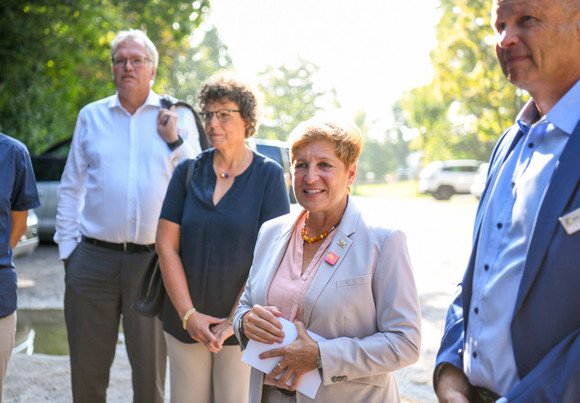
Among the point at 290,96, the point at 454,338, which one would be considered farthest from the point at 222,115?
the point at 290,96

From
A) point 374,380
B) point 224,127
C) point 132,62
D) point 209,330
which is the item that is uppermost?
point 132,62

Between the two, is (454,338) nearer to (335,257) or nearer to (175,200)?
(335,257)

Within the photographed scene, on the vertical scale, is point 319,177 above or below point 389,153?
above

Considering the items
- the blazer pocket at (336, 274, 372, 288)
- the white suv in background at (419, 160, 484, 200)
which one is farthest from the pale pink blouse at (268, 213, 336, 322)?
the white suv in background at (419, 160, 484, 200)

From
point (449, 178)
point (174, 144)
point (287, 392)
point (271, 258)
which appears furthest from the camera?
point (449, 178)

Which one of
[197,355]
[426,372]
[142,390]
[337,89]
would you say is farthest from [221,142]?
[337,89]

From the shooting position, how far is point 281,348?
2062 millimetres

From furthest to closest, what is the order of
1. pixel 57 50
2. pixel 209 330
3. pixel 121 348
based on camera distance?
pixel 57 50, pixel 121 348, pixel 209 330

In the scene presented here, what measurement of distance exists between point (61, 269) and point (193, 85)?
37549mm

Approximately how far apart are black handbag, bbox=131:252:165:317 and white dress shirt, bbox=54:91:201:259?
385mm

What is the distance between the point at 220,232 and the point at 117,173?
3.20ft

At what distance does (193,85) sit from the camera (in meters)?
45.4

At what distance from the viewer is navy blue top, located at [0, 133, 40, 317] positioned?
293 cm

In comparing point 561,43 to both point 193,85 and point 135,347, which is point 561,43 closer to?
point 135,347
